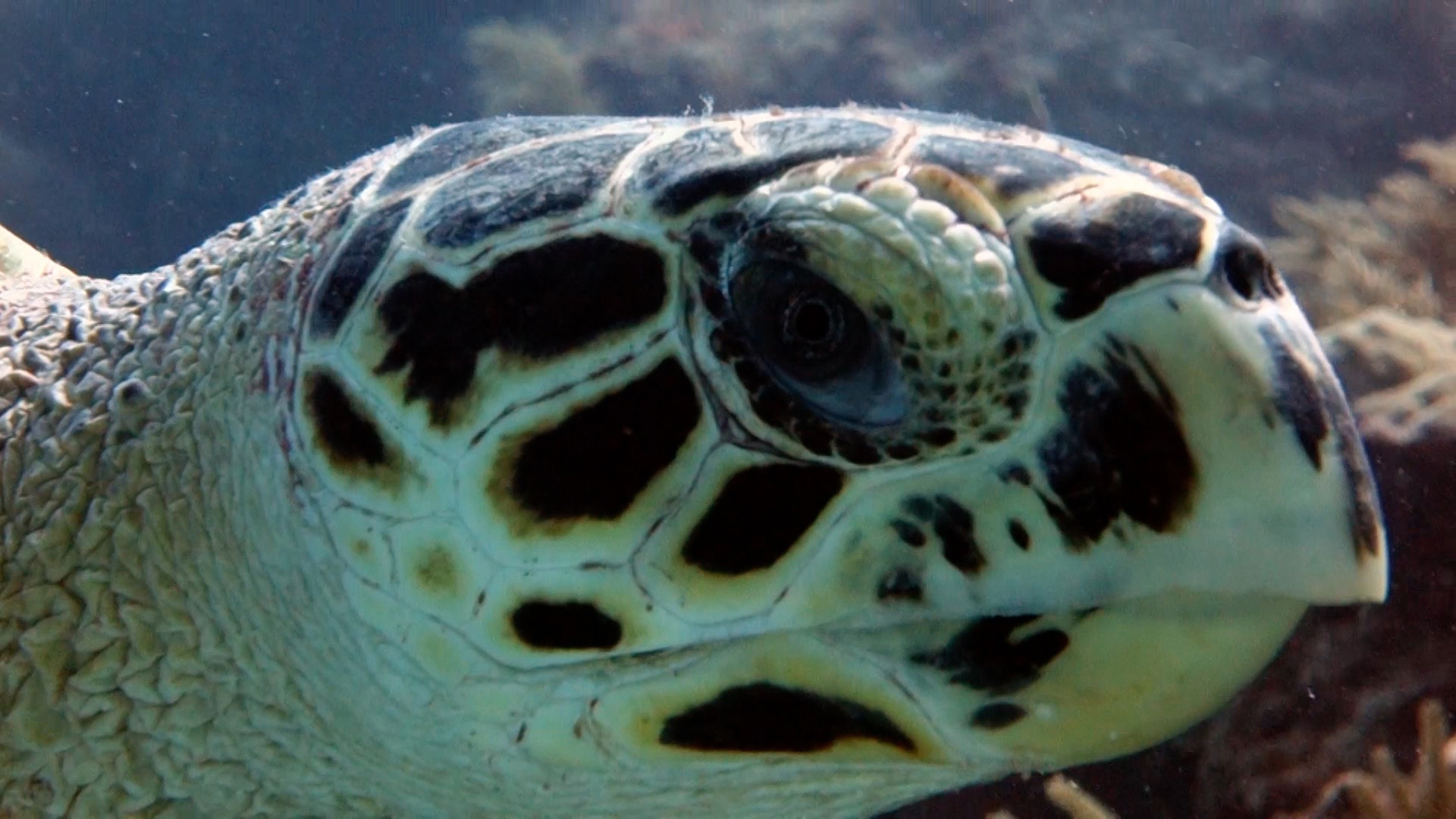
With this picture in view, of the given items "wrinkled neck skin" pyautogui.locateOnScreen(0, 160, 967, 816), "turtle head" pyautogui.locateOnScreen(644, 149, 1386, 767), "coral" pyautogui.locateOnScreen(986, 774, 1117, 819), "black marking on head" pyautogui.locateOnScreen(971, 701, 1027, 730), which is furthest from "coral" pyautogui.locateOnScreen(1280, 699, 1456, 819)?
"black marking on head" pyautogui.locateOnScreen(971, 701, 1027, 730)

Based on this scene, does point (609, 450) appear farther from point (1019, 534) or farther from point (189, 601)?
point (189, 601)

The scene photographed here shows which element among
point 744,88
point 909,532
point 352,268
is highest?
point 744,88

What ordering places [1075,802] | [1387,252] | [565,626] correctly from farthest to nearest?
1. [1387,252]
2. [1075,802]
3. [565,626]

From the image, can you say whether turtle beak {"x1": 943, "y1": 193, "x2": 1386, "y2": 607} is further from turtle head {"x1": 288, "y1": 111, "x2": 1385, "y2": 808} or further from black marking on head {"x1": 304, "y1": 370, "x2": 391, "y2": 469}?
black marking on head {"x1": 304, "y1": 370, "x2": 391, "y2": 469}

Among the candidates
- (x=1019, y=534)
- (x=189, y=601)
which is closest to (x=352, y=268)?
(x=189, y=601)

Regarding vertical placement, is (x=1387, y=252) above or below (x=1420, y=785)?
above

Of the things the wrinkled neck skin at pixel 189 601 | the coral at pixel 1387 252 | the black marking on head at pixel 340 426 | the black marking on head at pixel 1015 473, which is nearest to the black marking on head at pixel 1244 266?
the black marking on head at pixel 1015 473

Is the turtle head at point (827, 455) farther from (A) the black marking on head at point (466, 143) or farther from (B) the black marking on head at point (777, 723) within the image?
(A) the black marking on head at point (466, 143)
